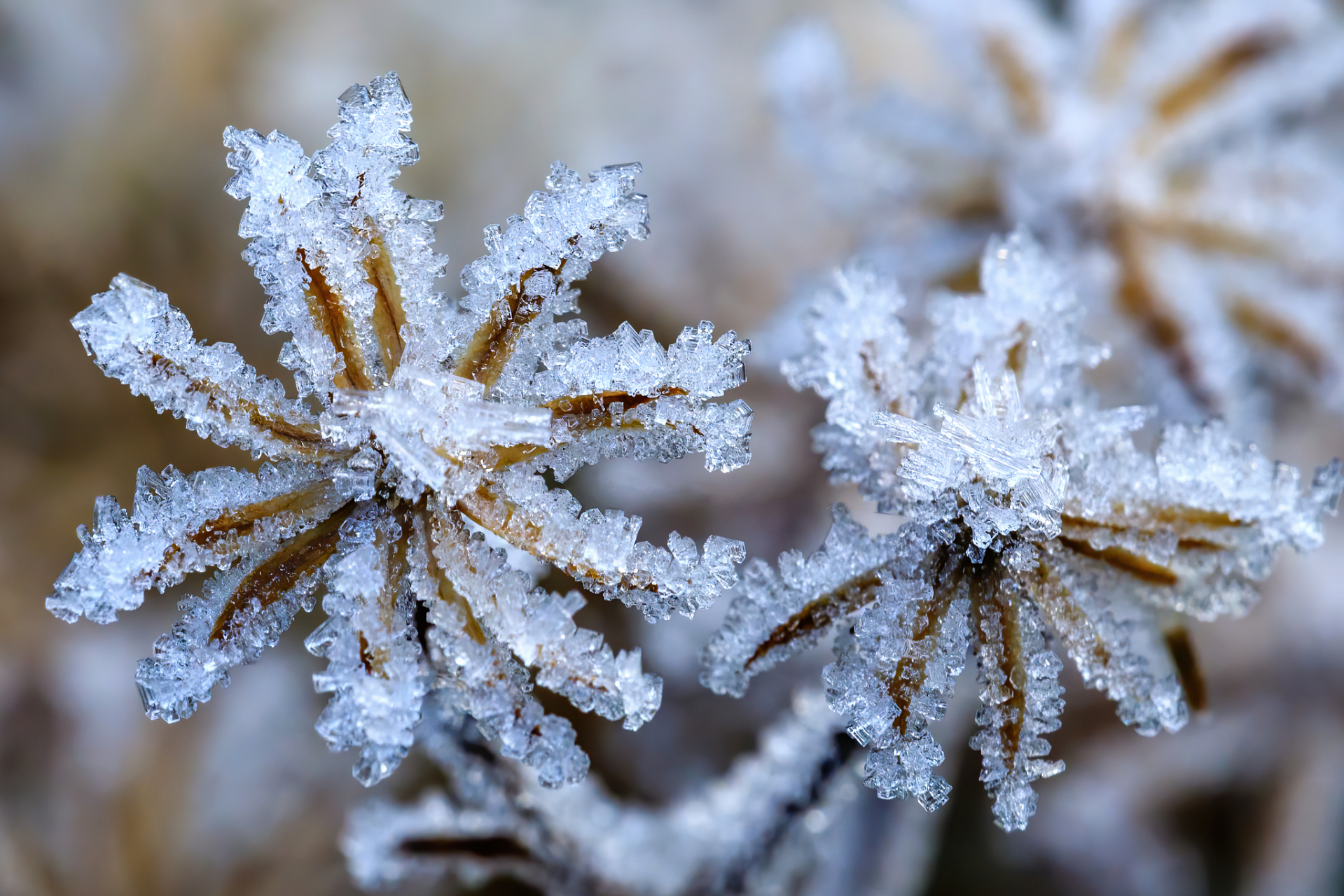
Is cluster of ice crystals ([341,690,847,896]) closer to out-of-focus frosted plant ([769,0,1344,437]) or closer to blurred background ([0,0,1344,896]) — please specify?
blurred background ([0,0,1344,896])

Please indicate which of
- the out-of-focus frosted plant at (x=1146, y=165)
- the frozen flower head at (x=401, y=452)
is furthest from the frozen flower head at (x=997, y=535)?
the out-of-focus frosted plant at (x=1146, y=165)

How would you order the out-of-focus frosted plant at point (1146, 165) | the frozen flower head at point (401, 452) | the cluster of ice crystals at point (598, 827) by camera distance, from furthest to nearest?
the out-of-focus frosted plant at point (1146, 165) → the cluster of ice crystals at point (598, 827) → the frozen flower head at point (401, 452)

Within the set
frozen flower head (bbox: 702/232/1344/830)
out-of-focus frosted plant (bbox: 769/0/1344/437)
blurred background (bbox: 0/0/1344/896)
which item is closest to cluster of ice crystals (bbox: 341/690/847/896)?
frozen flower head (bbox: 702/232/1344/830)

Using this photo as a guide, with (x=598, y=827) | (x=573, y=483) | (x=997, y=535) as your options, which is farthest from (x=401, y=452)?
(x=573, y=483)

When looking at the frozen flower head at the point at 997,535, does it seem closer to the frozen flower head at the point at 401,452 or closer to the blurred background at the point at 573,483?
the frozen flower head at the point at 401,452

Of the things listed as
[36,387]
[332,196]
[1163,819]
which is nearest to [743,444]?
[332,196]
